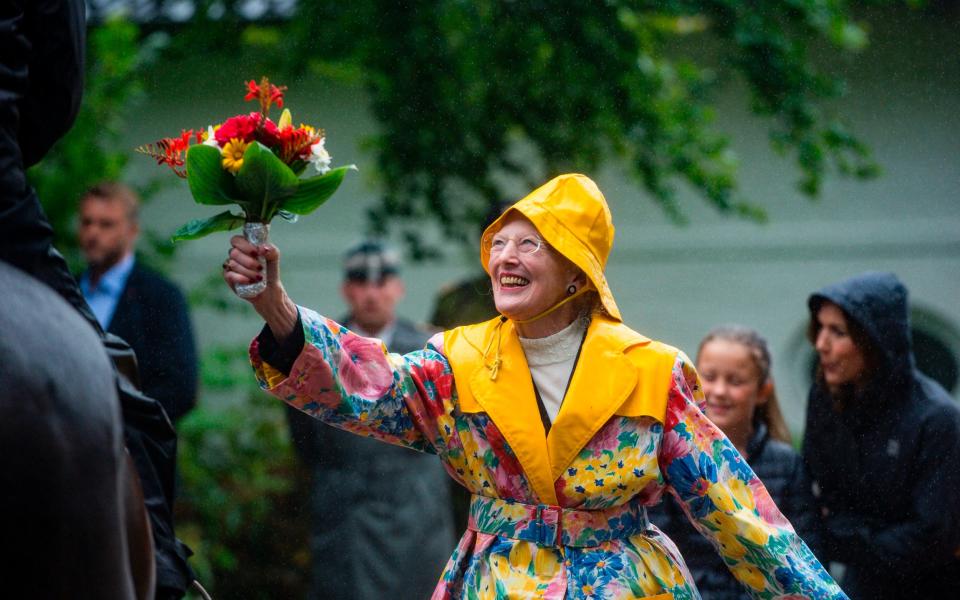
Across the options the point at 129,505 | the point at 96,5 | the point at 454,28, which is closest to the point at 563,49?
the point at 454,28

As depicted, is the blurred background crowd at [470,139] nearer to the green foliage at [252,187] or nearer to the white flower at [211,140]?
the green foliage at [252,187]

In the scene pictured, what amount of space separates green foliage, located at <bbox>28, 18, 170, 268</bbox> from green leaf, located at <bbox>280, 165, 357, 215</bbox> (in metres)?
5.44

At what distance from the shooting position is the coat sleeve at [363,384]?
139 inches

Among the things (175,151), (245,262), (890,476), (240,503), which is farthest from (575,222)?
(240,503)

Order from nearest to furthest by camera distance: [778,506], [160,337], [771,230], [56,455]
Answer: [56,455]
[778,506]
[160,337]
[771,230]

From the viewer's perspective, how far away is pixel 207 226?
10.9 ft

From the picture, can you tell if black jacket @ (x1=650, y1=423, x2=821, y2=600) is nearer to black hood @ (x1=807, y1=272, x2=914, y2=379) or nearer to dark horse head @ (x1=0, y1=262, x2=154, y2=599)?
black hood @ (x1=807, y1=272, x2=914, y2=379)

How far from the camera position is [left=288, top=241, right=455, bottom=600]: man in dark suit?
6613 mm

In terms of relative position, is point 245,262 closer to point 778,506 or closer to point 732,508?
point 732,508

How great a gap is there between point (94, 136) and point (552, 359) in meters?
5.73

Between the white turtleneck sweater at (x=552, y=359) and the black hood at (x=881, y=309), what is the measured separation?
1676 mm

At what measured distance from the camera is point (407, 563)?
6648 mm

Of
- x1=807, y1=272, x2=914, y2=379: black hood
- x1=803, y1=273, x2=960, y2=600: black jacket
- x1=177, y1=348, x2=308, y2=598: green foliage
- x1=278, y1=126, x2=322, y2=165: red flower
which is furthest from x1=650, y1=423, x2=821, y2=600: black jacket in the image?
x1=177, y1=348, x2=308, y2=598: green foliage

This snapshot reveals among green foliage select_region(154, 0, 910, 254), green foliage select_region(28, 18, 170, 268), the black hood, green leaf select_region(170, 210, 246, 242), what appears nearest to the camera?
green leaf select_region(170, 210, 246, 242)
